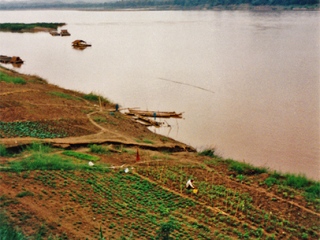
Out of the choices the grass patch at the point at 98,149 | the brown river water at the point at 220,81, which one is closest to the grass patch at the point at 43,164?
the grass patch at the point at 98,149

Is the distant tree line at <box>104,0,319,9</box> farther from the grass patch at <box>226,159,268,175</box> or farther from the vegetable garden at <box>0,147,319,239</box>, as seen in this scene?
the vegetable garden at <box>0,147,319,239</box>

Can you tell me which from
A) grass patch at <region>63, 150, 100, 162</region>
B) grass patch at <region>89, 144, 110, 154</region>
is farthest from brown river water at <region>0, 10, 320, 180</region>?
grass patch at <region>63, 150, 100, 162</region>

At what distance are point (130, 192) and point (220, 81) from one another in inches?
539

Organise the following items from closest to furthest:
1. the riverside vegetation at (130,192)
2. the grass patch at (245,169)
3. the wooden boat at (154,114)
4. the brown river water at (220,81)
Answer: the riverside vegetation at (130,192) → the grass patch at (245,169) → the brown river water at (220,81) → the wooden boat at (154,114)

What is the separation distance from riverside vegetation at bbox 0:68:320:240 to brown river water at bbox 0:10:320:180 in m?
2.36

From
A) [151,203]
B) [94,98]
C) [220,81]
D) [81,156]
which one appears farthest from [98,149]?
[220,81]

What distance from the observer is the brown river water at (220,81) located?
12773mm

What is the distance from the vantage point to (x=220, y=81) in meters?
20.4

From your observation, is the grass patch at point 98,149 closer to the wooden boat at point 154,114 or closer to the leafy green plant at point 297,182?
the leafy green plant at point 297,182

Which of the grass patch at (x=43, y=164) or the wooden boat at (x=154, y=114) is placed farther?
the wooden boat at (x=154, y=114)

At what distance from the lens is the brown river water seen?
12773mm

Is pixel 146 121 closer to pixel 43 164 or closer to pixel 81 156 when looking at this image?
pixel 81 156

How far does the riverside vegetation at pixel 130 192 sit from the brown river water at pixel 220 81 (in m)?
2.36

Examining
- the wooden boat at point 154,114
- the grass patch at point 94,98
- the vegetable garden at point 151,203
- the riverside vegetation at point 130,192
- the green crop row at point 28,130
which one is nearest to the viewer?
the riverside vegetation at point 130,192
